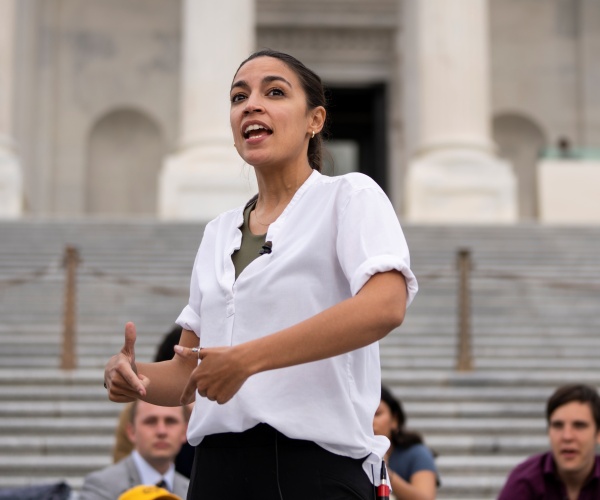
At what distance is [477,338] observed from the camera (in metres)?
12.3

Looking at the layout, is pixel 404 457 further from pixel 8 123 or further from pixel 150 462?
pixel 8 123

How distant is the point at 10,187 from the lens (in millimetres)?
21297

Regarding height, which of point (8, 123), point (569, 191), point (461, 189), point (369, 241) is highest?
point (8, 123)

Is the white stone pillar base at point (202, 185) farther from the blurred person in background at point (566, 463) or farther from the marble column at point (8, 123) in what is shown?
the blurred person in background at point (566, 463)

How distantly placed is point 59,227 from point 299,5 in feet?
39.4

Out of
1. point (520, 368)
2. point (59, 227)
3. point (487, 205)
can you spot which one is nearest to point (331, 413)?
point (520, 368)

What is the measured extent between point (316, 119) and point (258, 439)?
2.64ft

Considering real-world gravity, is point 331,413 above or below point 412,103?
below

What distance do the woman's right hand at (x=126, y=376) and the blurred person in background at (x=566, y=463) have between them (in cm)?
360

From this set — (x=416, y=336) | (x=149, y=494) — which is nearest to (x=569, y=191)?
(x=416, y=336)

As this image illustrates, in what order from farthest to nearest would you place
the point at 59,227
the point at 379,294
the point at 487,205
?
the point at 487,205, the point at 59,227, the point at 379,294

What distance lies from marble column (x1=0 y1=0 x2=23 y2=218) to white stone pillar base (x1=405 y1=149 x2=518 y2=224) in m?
6.55

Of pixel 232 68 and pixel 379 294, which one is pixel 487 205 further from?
pixel 379 294

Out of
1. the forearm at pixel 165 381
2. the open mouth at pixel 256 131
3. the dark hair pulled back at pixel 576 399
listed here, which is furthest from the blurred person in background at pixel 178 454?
the open mouth at pixel 256 131
